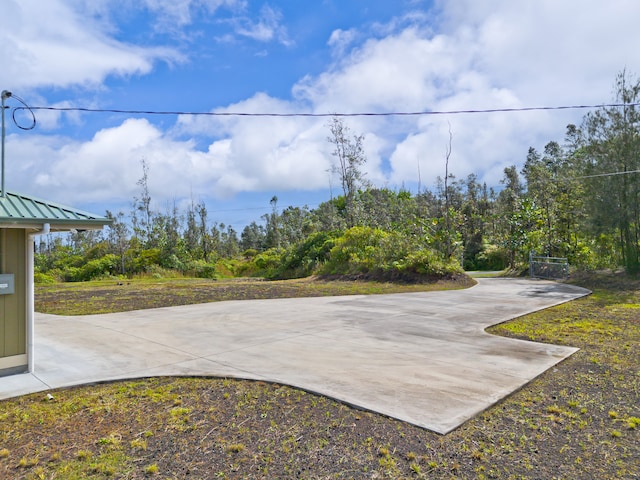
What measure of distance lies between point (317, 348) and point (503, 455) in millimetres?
→ 3140

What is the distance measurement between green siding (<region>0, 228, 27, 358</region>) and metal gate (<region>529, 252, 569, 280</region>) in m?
17.9

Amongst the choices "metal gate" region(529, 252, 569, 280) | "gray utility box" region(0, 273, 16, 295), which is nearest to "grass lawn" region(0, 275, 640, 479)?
"gray utility box" region(0, 273, 16, 295)

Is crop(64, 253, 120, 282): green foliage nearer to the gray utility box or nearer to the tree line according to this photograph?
the tree line

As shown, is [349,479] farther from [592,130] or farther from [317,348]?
[592,130]

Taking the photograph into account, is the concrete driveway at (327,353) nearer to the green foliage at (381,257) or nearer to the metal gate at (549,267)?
the green foliage at (381,257)

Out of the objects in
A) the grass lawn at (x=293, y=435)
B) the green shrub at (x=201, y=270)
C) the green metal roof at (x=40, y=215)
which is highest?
the green metal roof at (x=40, y=215)

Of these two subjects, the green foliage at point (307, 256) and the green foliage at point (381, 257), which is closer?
the green foliage at point (381, 257)

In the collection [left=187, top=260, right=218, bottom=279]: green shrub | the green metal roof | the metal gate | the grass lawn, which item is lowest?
the grass lawn

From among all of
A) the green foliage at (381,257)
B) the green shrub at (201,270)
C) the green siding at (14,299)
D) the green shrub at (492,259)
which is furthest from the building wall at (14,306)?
the green shrub at (492,259)

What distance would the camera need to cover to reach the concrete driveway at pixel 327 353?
4004 millimetres

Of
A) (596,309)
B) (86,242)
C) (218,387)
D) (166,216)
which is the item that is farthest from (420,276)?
(86,242)

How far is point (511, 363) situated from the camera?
4996mm

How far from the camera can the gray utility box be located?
4434mm

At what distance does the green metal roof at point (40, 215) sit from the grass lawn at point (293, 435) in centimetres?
174
